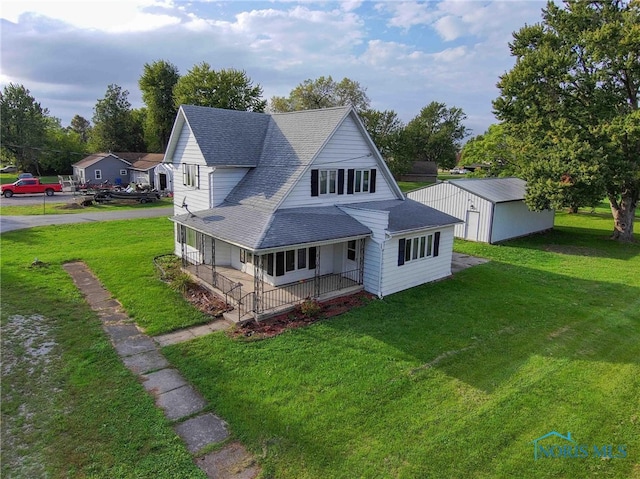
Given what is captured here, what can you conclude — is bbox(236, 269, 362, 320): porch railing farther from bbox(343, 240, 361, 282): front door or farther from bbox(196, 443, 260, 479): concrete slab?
bbox(196, 443, 260, 479): concrete slab

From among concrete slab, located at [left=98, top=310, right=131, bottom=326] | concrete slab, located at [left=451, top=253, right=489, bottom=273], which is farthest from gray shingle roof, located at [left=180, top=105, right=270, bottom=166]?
concrete slab, located at [left=451, top=253, right=489, bottom=273]

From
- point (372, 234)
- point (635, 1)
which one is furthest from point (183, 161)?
point (635, 1)

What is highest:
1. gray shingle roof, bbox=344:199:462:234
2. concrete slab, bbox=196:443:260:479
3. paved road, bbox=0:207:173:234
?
gray shingle roof, bbox=344:199:462:234

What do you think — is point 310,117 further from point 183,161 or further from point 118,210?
point 118,210

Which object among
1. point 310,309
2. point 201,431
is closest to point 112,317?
point 310,309

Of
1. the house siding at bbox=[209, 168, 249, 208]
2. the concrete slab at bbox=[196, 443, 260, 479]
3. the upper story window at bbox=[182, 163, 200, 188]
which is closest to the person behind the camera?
the concrete slab at bbox=[196, 443, 260, 479]

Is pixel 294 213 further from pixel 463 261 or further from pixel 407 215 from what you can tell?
pixel 463 261

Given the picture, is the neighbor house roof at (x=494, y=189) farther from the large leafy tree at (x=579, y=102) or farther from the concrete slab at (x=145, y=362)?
the concrete slab at (x=145, y=362)
